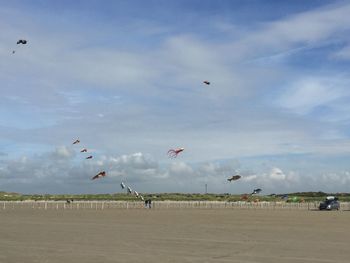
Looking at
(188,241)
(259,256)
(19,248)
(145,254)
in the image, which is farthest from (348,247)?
(19,248)

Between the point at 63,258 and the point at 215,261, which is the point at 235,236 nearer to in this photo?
the point at 215,261

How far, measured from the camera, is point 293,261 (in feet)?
52.8

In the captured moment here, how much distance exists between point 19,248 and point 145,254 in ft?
16.0

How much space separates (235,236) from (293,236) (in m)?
2.94

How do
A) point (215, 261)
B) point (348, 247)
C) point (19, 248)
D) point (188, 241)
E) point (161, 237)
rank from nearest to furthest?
point (215, 261)
point (19, 248)
point (348, 247)
point (188, 241)
point (161, 237)

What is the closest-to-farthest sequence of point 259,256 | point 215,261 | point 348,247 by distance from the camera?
point 215,261 < point 259,256 < point 348,247

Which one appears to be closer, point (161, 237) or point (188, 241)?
point (188, 241)

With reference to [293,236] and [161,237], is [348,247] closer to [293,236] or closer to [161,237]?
[293,236]

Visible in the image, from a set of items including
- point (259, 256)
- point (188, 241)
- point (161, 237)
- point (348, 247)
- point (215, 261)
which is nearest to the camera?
point (215, 261)

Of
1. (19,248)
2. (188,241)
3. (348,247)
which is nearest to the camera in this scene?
(19,248)

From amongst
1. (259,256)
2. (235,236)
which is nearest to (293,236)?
(235,236)

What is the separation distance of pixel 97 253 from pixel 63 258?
1586 mm

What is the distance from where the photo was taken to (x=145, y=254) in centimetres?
1747

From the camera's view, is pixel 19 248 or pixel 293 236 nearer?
pixel 19 248
